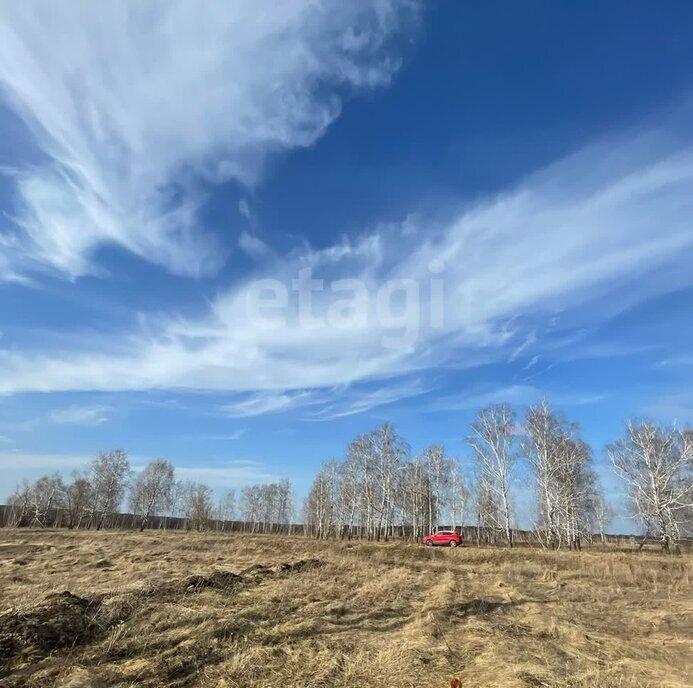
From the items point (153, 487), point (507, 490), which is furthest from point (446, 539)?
point (153, 487)

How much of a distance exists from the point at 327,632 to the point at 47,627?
5.02 m

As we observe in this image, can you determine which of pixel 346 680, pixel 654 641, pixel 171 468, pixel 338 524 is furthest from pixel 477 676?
pixel 171 468

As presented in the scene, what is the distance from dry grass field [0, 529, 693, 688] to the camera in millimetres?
6633

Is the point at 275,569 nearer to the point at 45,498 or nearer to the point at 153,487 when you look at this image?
the point at 153,487

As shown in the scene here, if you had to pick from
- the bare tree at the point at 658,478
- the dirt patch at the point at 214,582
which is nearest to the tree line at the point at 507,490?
the bare tree at the point at 658,478

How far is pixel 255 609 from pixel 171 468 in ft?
239

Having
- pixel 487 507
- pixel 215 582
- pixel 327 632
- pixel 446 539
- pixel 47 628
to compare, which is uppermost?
pixel 487 507

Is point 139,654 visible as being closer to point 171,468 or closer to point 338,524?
point 338,524

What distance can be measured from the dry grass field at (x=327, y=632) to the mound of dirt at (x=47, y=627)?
0.10 feet

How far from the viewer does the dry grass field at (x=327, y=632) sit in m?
6.63

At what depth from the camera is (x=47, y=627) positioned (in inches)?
306

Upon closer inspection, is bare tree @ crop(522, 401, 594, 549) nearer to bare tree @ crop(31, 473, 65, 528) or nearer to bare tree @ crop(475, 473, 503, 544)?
bare tree @ crop(475, 473, 503, 544)

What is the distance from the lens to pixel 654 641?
9.26 metres

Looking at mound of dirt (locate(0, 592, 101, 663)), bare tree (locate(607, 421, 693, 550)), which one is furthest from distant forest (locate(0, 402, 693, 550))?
mound of dirt (locate(0, 592, 101, 663))
